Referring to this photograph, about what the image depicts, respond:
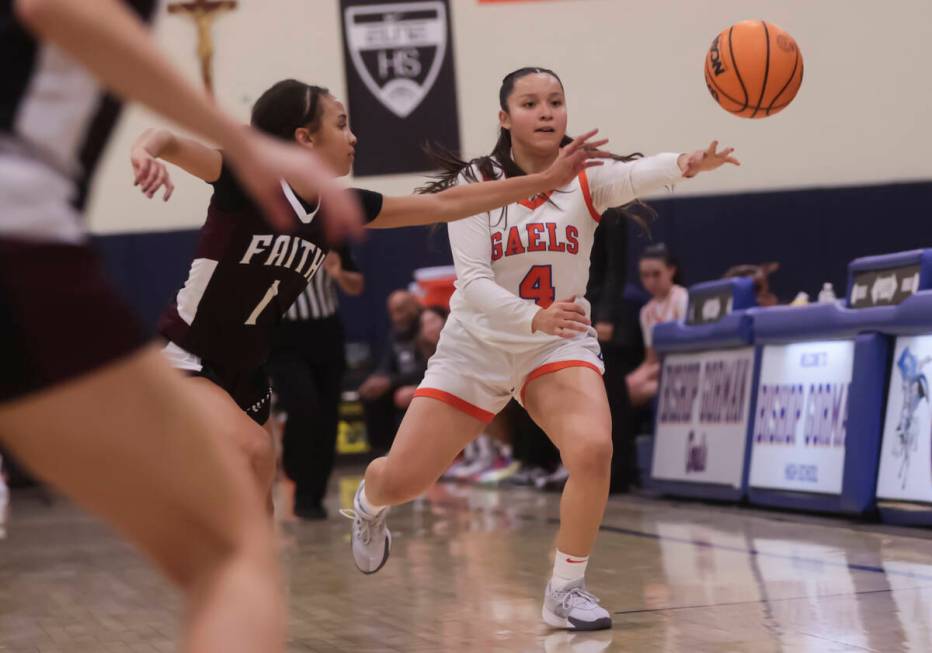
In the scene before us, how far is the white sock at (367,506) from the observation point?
4555mm

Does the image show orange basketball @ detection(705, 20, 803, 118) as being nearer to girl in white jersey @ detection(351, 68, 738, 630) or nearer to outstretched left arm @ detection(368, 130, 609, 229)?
girl in white jersey @ detection(351, 68, 738, 630)

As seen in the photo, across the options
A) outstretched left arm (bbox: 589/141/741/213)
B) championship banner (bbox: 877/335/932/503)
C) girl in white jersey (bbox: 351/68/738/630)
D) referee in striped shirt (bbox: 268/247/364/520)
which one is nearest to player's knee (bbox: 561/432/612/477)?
girl in white jersey (bbox: 351/68/738/630)

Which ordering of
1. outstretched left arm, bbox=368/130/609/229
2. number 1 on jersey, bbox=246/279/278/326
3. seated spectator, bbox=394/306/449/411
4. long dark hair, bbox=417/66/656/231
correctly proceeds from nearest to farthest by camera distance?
outstretched left arm, bbox=368/130/609/229 < number 1 on jersey, bbox=246/279/278/326 < long dark hair, bbox=417/66/656/231 < seated spectator, bbox=394/306/449/411

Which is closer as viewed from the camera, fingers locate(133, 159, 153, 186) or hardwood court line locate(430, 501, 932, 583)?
fingers locate(133, 159, 153, 186)

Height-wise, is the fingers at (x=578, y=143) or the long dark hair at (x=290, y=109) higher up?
the long dark hair at (x=290, y=109)

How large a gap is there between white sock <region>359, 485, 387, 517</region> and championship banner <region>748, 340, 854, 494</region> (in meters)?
2.80

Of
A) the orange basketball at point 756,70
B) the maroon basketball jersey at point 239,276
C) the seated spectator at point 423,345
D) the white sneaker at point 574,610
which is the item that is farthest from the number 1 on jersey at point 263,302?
the seated spectator at point 423,345

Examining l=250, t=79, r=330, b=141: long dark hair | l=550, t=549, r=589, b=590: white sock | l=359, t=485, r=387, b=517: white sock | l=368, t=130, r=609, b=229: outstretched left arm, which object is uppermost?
l=250, t=79, r=330, b=141: long dark hair

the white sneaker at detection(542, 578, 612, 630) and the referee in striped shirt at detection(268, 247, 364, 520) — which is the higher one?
the referee in striped shirt at detection(268, 247, 364, 520)

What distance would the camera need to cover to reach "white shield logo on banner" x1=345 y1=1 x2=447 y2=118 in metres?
12.8

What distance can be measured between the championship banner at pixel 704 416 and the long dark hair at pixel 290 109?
3954 mm

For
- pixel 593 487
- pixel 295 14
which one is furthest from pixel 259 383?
pixel 295 14

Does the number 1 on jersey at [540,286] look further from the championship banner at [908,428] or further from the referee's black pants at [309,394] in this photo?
the referee's black pants at [309,394]

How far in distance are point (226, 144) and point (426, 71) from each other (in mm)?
11589
